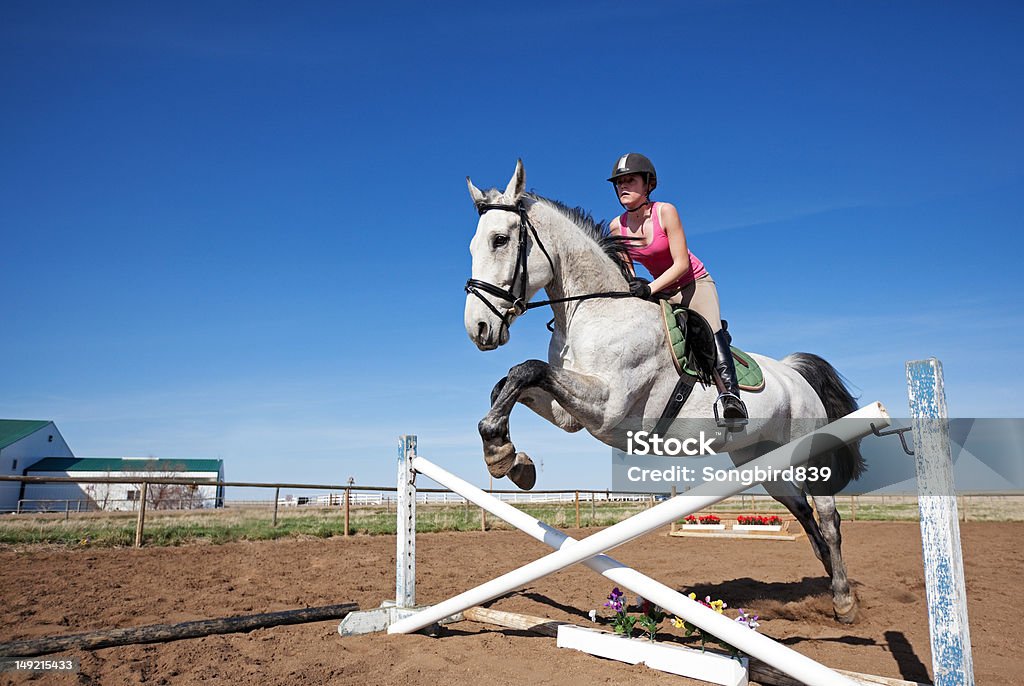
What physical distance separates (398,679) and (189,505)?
3903cm

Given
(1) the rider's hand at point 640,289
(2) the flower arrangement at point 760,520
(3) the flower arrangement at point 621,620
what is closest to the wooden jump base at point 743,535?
(2) the flower arrangement at point 760,520

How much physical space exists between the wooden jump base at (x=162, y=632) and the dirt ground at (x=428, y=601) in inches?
2.6

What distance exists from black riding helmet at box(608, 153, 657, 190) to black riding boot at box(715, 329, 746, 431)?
1.06 meters

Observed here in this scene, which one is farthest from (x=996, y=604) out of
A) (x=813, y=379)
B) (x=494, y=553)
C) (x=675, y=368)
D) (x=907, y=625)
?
(x=494, y=553)

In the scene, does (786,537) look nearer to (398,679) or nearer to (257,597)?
(257,597)

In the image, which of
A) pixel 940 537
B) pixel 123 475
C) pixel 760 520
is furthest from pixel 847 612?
pixel 123 475

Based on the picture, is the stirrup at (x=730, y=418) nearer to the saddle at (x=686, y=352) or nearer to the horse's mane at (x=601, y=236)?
the saddle at (x=686, y=352)

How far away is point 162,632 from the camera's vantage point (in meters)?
3.71

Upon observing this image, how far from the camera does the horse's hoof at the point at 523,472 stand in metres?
2.79

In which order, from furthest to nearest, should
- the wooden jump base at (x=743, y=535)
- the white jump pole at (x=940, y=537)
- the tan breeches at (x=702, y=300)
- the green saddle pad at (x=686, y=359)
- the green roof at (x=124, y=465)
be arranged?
1. the green roof at (x=124, y=465)
2. the wooden jump base at (x=743, y=535)
3. the tan breeches at (x=702, y=300)
4. the green saddle pad at (x=686, y=359)
5. the white jump pole at (x=940, y=537)

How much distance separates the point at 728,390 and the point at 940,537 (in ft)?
4.50

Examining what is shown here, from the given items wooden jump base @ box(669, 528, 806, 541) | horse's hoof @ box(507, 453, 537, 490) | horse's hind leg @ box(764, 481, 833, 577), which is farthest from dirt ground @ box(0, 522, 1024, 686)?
wooden jump base @ box(669, 528, 806, 541)

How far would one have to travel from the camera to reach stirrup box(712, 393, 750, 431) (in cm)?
344

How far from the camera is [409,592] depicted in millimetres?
4422
